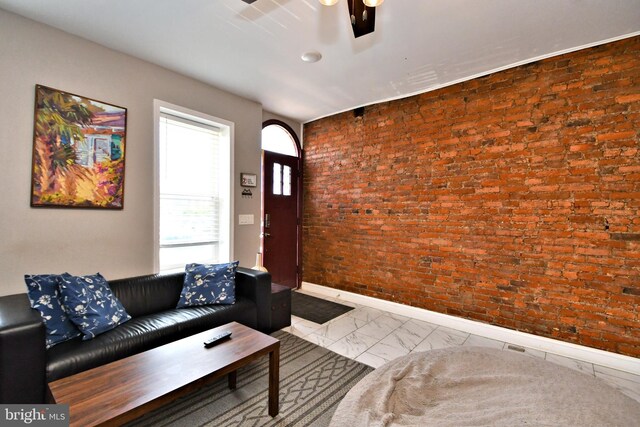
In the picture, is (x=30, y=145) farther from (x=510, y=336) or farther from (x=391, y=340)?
(x=510, y=336)

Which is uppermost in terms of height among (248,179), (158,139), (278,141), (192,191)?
(278,141)

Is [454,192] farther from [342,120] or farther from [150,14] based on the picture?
[150,14]

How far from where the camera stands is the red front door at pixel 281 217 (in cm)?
444

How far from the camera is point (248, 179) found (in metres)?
3.96

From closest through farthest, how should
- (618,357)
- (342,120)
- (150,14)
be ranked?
(150,14) → (618,357) → (342,120)

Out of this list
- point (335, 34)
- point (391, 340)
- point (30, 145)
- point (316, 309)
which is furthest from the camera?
point (316, 309)

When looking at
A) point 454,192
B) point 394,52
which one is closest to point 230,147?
point 394,52

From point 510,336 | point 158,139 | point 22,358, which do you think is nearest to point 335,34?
point 158,139

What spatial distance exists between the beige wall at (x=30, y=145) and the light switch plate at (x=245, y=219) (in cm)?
111

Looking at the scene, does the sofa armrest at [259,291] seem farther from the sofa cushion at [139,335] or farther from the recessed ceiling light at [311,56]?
the recessed ceiling light at [311,56]

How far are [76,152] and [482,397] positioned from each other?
350 centimetres

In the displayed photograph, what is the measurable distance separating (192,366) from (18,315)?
1.12 meters

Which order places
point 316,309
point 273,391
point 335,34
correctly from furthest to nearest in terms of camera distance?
point 316,309 < point 335,34 < point 273,391

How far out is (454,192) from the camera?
3367 mm
